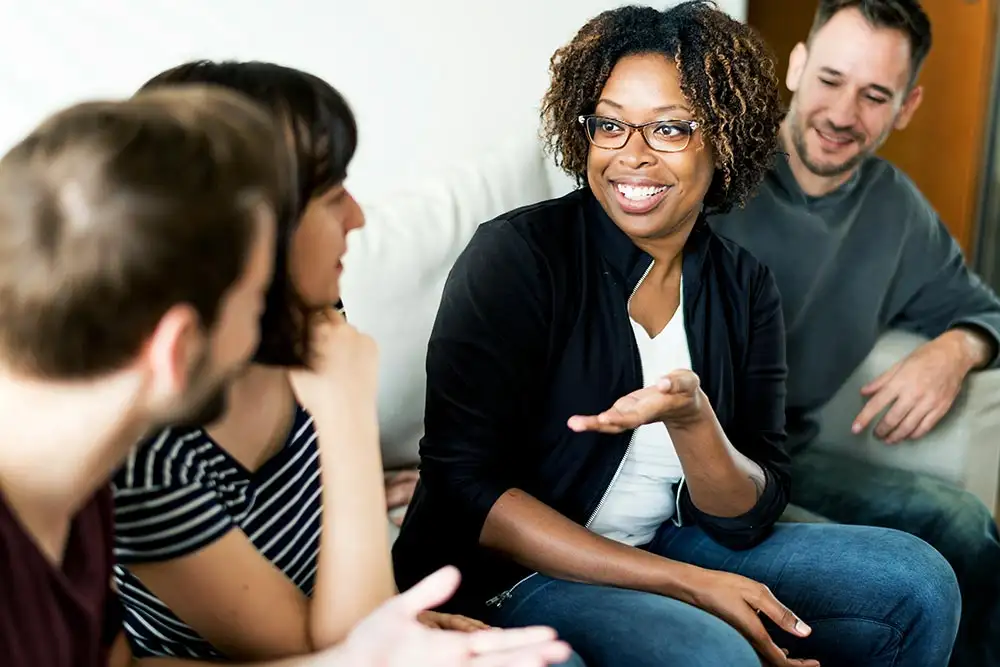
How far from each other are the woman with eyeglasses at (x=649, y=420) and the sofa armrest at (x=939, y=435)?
0.35 metres

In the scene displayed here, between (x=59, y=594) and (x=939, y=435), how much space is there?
1.27m

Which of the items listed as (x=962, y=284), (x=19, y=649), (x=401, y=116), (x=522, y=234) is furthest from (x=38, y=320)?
(x=962, y=284)

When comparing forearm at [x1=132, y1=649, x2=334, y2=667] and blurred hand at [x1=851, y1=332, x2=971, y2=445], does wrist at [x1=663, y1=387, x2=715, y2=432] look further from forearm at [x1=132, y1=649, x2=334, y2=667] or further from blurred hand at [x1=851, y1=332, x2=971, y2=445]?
blurred hand at [x1=851, y1=332, x2=971, y2=445]

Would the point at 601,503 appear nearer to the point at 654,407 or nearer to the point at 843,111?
the point at 654,407

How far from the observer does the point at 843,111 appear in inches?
59.2

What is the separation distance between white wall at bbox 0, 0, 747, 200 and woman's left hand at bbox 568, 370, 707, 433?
1.61 ft

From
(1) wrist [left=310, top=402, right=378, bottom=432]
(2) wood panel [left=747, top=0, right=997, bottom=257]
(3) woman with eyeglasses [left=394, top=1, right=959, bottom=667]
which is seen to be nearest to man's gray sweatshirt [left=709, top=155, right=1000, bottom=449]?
(3) woman with eyeglasses [left=394, top=1, right=959, bottom=667]

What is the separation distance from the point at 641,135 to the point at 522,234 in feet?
0.53

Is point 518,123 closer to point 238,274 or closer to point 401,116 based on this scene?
point 401,116

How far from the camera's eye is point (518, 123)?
1367 mm

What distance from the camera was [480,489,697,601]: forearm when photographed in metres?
1.06

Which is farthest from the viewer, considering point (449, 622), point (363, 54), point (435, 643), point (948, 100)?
point (948, 100)

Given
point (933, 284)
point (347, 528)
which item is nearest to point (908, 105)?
point (933, 284)

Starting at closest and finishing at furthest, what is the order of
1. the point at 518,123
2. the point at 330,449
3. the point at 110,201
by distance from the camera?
1. the point at 110,201
2. the point at 330,449
3. the point at 518,123
